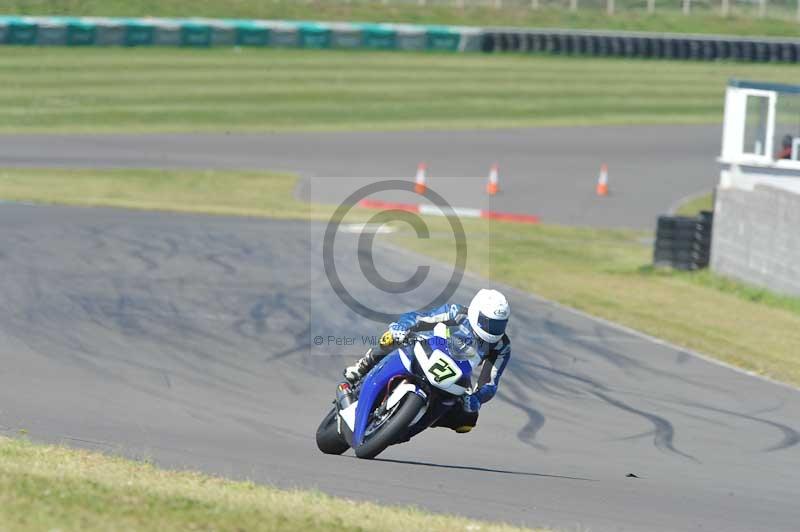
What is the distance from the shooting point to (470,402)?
9.74 meters

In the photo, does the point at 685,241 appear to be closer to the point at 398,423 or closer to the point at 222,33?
the point at 398,423

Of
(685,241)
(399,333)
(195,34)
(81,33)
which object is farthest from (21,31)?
(399,333)

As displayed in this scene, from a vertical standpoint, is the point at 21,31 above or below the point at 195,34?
above

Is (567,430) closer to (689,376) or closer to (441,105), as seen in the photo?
(689,376)

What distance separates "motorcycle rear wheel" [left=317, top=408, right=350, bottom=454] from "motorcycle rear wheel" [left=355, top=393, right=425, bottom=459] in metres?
0.54

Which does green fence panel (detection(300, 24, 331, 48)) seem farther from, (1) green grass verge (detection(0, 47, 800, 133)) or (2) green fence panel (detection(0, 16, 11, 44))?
(2) green fence panel (detection(0, 16, 11, 44))

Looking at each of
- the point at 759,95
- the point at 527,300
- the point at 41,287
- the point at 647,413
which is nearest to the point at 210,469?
the point at 647,413

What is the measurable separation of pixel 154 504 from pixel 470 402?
3.41 meters

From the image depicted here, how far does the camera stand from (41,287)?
1675 centimetres

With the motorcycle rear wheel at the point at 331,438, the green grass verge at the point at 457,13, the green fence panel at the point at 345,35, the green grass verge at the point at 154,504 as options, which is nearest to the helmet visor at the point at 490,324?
the motorcycle rear wheel at the point at 331,438

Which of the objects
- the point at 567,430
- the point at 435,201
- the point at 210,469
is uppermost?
the point at 210,469

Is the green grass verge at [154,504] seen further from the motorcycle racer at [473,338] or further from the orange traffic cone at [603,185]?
the orange traffic cone at [603,185]

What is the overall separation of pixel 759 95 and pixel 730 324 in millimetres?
5169

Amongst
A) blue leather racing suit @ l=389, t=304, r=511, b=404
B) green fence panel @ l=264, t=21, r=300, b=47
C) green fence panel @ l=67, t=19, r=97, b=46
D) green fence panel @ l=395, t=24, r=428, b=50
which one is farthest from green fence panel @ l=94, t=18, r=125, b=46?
blue leather racing suit @ l=389, t=304, r=511, b=404
